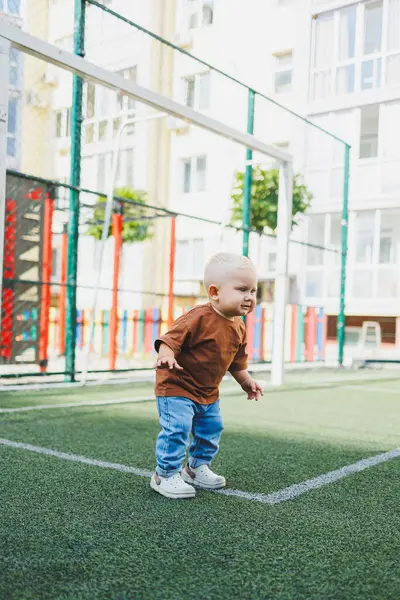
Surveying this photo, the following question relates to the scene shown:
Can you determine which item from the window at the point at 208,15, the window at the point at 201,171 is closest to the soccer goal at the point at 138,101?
the window at the point at 201,171

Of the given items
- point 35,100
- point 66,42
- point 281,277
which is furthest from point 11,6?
point 281,277

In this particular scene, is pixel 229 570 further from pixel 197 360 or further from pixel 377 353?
pixel 377 353

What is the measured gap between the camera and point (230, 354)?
2572 mm

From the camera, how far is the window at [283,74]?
1830cm

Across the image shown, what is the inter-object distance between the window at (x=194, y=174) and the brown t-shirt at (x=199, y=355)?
16219 mm

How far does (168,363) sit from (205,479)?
567mm

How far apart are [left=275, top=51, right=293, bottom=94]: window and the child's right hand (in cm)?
1713

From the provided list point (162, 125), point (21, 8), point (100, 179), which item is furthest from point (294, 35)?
point (21, 8)

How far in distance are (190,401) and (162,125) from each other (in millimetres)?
16927

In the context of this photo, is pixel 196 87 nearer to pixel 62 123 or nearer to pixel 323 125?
pixel 62 123

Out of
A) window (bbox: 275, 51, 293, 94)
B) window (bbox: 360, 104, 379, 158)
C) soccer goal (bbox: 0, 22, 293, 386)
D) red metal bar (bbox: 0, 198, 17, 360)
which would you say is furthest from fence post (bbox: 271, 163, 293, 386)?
window (bbox: 275, 51, 293, 94)

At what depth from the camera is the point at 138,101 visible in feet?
16.6

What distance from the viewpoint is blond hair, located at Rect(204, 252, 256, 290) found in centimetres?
244

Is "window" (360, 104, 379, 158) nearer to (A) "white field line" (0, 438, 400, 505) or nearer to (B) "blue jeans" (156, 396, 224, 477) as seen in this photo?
(A) "white field line" (0, 438, 400, 505)
